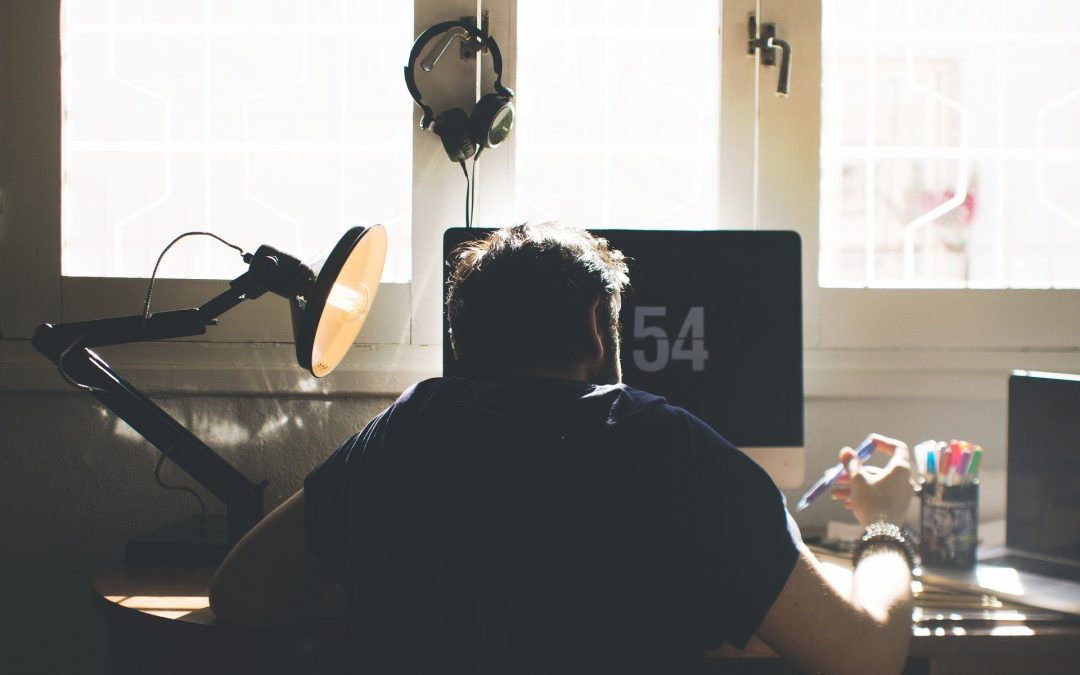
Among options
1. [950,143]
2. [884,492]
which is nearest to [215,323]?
[884,492]

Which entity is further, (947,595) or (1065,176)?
(1065,176)

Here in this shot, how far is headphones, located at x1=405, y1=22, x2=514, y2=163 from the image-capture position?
1596mm

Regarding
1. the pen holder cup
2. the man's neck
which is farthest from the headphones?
the pen holder cup

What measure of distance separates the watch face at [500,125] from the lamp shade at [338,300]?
0.38 metres

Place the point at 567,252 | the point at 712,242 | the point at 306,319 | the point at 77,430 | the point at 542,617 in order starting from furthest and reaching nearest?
the point at 77,430
the point at 712,242
the point at 306,319
the point at 567,252
the point at 542,617

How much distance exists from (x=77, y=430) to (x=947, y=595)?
1.66 m

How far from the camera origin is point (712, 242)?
1.45m

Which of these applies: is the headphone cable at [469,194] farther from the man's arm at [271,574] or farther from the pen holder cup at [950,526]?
the pen holder cup at [950,526]

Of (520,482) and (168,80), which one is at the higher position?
(168,80)

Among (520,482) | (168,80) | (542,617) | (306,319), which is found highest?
(168,80)

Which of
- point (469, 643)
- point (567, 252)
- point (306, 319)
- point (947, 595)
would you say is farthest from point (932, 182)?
point (469, 643)

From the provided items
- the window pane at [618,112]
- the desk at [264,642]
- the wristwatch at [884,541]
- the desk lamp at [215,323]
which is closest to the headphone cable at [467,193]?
the window pane at [618,112]

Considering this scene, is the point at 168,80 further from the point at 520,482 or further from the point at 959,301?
the point at 959,301

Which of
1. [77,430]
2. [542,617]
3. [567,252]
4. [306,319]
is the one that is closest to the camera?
[542,617]
